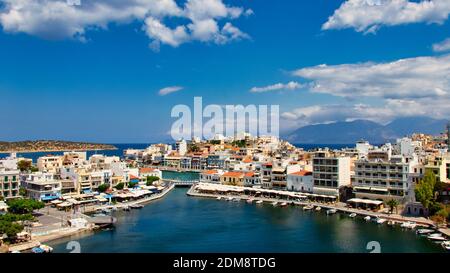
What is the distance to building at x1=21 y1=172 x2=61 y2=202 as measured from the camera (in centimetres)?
1340

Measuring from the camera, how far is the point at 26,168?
18703 mm

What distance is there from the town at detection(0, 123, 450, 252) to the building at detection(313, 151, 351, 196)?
3cm

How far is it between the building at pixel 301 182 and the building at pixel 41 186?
323 inches

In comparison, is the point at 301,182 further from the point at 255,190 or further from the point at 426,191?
the point at 426,191

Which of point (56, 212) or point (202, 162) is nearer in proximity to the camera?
point (56, 212)

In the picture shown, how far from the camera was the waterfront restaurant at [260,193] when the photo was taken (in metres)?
14.2

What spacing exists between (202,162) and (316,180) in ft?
48.8

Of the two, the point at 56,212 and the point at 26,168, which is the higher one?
the point at 26,168

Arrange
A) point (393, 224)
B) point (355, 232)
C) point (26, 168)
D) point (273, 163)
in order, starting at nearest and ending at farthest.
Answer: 1. point (355, 232)
2. point (393, 224)
3. point (273, 163)
4. point (26, 168)

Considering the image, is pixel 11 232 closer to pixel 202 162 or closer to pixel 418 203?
pixel 418 203

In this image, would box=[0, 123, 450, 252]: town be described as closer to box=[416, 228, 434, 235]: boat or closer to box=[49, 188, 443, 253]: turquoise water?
box=[416, 228, 434, 235]: boat

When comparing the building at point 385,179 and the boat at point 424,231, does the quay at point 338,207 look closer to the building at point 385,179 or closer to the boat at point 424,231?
the boat at point 424,231

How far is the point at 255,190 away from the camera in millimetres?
15938

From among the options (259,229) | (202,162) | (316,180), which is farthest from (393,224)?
(202,162)
